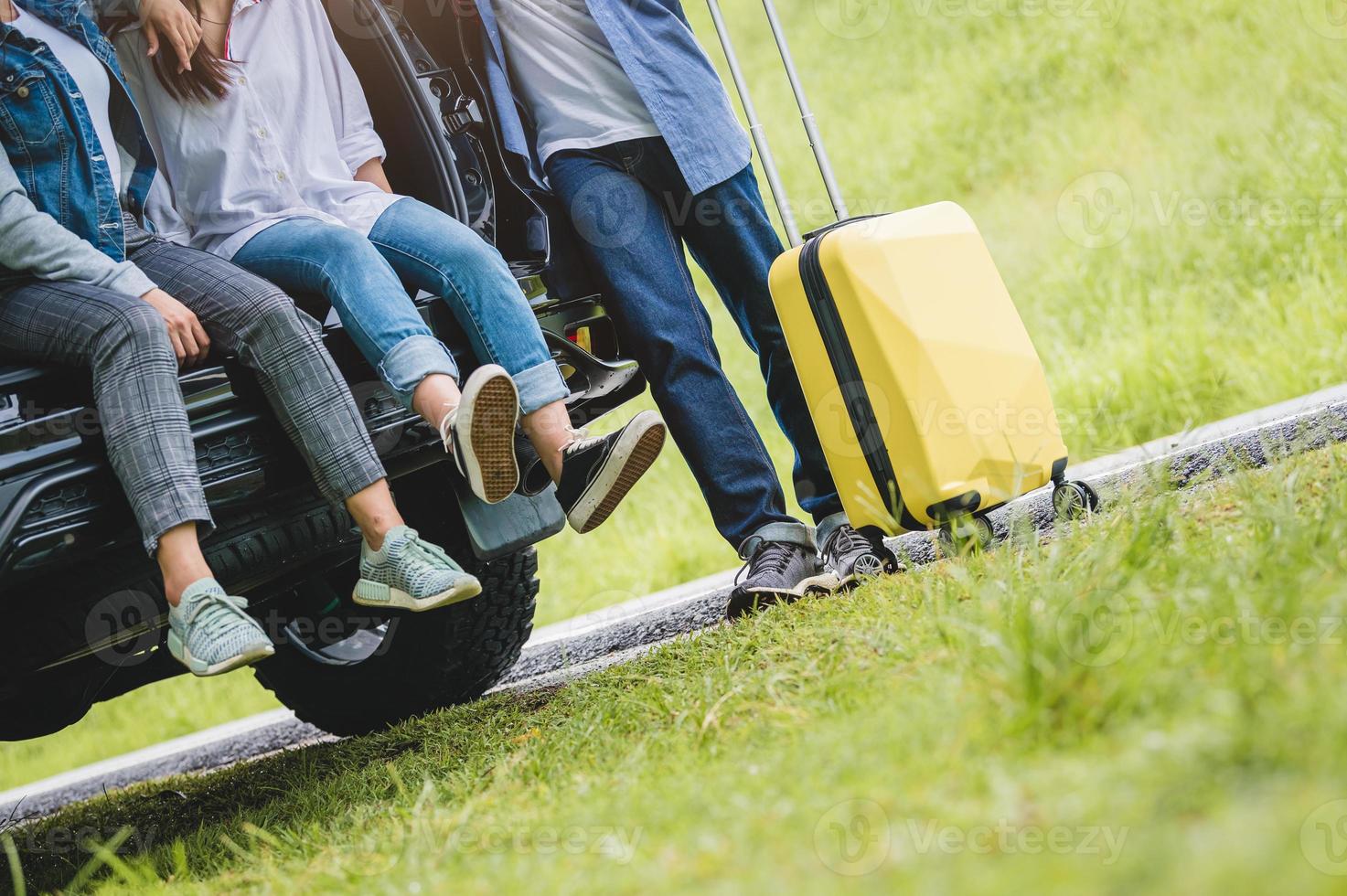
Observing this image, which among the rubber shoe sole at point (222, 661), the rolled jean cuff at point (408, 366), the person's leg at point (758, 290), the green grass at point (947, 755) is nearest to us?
the green grass at point (947, 755)

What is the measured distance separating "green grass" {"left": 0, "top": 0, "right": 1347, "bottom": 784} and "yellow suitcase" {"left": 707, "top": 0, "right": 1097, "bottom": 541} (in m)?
1.08

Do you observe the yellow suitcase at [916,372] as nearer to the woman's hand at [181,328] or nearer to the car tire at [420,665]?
the car tire at [420,665]

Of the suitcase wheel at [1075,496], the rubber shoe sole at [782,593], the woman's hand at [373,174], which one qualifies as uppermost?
the woman's hand at [373,174]

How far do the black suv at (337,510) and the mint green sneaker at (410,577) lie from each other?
0.18m

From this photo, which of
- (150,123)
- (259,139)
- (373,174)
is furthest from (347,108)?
(150,123)

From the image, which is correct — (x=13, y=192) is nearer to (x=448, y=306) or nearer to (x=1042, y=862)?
(x=448, y=306)

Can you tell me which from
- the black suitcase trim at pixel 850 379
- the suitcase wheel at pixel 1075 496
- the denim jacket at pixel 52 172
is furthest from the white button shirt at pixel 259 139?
the suitcase wheel at pixel 1075 496

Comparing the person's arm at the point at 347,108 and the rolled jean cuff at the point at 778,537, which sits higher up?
the person's arm at the point at 347,108

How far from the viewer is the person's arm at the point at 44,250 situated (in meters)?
1.90

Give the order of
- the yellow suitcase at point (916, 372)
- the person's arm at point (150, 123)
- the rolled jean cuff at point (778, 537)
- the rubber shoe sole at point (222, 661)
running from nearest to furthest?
1. the rubber shoe sole at point (222, 661)
2. the yellow suitcase at point (916, 372)
3. the person's arm at point (150, 123)
4. the rolled jean cuff at point (778, 537)

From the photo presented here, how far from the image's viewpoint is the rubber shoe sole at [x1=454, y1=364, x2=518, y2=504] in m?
1.96

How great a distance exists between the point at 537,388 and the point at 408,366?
27 cm

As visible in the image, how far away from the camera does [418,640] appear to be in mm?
2684

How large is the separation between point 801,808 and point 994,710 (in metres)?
0.23
